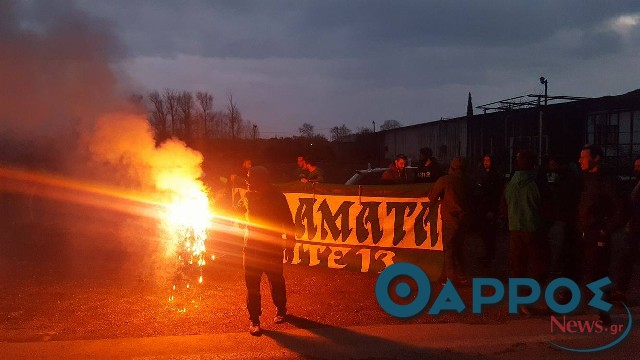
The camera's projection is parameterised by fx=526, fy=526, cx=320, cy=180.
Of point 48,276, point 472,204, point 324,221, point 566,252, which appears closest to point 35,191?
point 48,276

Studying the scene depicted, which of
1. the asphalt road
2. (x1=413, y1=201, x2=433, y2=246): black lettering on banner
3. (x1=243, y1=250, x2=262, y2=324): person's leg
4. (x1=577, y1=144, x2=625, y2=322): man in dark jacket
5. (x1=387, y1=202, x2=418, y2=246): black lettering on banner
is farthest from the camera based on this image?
(x1=387, y1=202, x2=418, y2=246): black lettering on banner

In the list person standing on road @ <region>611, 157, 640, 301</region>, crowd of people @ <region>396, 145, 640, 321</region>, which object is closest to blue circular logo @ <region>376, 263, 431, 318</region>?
crowd of people @ <region>396, 145, 640, 321</region>

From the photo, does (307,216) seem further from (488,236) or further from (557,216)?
(557,216)

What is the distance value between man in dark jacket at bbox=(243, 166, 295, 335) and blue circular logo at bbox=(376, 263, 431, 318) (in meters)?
1.41

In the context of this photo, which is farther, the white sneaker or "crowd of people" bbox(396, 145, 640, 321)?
"crowd of people" bbox(396, 145, 640, 321)

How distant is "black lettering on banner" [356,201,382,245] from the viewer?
26.9ft

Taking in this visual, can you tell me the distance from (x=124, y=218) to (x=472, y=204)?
35.3ft

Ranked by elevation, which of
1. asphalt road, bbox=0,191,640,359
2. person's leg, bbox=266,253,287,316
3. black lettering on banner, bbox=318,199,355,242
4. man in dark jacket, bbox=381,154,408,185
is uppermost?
man in dark jacket, bbox=381,154,408,185

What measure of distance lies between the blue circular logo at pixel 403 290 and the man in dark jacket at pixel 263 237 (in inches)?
55.7

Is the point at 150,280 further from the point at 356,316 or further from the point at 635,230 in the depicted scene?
the point at 635,230

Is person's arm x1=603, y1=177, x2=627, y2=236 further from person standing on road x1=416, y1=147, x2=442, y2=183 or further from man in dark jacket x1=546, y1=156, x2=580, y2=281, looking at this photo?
person standing on road x1=416, y1=147, x2=442, y2=183

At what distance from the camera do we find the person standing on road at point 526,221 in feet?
19.9

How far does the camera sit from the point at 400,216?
26.4 ft

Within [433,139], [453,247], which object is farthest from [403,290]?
[433,139]
